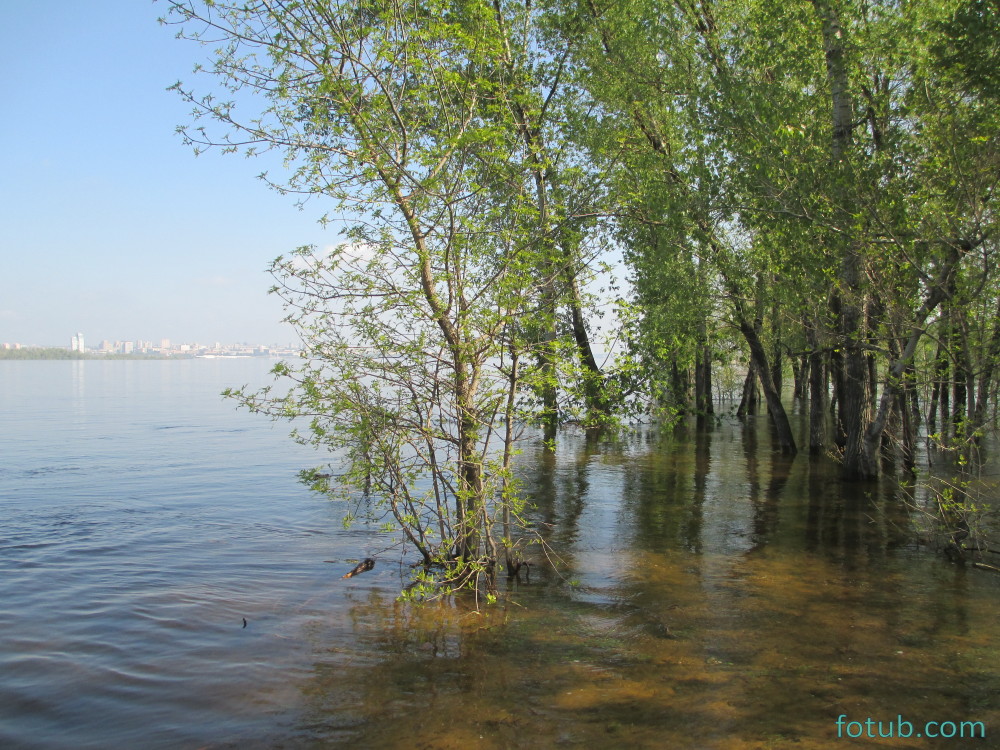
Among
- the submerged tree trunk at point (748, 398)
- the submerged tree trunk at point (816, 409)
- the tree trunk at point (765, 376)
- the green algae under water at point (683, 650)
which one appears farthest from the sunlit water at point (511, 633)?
the submerged tree trunk at point (748, 398)

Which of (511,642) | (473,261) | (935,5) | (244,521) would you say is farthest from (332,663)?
(935,5)

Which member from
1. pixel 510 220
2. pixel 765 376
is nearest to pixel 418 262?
pixel 510 220

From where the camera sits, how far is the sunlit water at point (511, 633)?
19.1 ft

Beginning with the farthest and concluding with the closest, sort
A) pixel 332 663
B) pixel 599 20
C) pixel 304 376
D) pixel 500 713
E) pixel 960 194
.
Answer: pixel 599 20 → pixel 960 194 → pixel 304 376 → pixel 332 663 → pixel 500 713

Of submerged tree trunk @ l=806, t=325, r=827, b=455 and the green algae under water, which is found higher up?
submerged tree trunk @ l=806, t=325, r=827, b=455

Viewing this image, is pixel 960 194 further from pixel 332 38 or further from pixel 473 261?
pixel 332 38

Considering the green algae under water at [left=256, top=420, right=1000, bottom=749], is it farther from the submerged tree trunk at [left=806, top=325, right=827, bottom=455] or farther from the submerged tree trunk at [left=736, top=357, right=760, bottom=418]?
the submerged tree trunk at [left=736, top=357, right=760, bottom=418]

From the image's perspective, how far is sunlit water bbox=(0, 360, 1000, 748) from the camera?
5.81m

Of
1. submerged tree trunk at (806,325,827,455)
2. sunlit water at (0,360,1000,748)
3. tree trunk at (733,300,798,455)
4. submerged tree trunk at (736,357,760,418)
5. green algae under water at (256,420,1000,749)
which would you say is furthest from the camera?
submerged tree trunk at (736,357,760,418)

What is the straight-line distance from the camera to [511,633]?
7668 millimetres

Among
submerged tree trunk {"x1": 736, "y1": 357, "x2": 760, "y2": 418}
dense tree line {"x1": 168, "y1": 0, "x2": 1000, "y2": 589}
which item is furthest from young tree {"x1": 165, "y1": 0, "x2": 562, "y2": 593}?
submerged tree trunk {"x1": 736, "y1": 357, "x2": 760, "y2": 418}

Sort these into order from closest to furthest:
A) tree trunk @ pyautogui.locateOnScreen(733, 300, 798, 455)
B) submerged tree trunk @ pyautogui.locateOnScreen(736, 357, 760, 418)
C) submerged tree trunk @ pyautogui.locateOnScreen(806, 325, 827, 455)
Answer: tree trunk @ pyautogui.locateOnScreen(733, 300, 798, 455) < submerged tree trunk @ pyautogui.locateOnScreen(806, 325, 827, 455) < submerged tree trunk @ pyautogui.locateOnScreen(736, 357, 760, 418)

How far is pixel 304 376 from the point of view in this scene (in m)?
8.09

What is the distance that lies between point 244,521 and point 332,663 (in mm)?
7364
